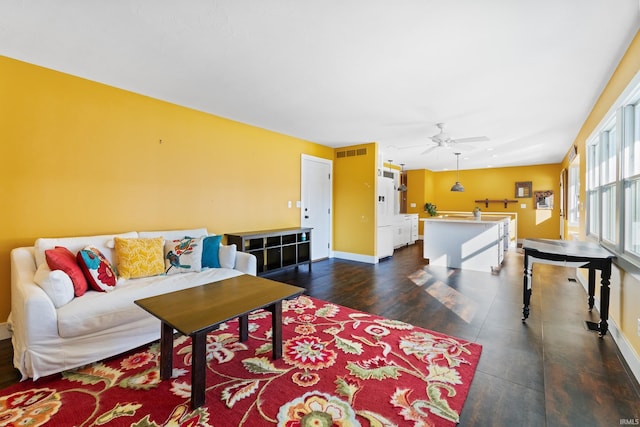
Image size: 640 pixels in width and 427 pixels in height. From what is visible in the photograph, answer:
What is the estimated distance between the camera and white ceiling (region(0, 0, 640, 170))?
71.6 inches

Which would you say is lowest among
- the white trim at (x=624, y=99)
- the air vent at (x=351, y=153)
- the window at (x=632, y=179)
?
the window at (x=632, y=179)

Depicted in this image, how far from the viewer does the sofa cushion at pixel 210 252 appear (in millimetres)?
3086

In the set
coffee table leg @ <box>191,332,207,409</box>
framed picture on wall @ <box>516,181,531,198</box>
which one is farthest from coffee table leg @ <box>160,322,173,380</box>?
framed picture on wall @ <box>516,181,531,198</box>

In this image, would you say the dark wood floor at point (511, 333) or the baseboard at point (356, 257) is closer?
the dark wood floor at point (511, 333)

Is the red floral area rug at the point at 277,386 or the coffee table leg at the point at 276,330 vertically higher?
the coffee table leg at the point at 276,330

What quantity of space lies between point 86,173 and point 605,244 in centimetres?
529

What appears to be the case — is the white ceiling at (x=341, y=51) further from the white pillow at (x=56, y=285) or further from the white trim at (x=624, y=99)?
the white pillow at (x=56, y=285)

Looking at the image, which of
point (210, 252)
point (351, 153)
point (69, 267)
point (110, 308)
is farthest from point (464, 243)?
point (69, 267)

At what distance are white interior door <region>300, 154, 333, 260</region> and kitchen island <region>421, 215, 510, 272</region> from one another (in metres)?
1.99

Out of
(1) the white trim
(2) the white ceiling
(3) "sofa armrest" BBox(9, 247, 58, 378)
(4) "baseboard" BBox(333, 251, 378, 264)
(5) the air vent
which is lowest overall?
(4) "baseboard" BBox(333, 251, 378, 264)

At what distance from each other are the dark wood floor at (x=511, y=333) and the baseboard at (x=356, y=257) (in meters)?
0.47

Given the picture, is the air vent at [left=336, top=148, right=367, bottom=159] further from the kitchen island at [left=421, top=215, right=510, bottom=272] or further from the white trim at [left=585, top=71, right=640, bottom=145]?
the white trim at [left=585, top=71, right=640, bottom=145]

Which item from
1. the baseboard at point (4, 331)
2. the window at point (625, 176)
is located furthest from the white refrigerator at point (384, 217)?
the baseboard at point (4, 331)

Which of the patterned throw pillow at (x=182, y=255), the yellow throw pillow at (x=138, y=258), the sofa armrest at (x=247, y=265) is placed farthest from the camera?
the sofa armrest at (x=247, y=265)
